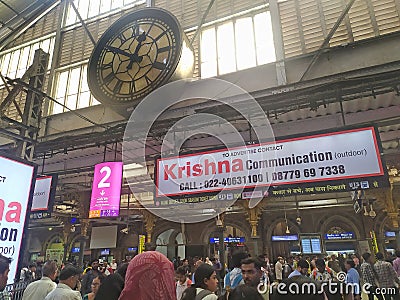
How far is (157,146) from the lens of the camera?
7473 mm

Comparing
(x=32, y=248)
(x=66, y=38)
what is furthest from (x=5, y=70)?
(x=32, y=248)

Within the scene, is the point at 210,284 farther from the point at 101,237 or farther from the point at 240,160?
the point at 101,237

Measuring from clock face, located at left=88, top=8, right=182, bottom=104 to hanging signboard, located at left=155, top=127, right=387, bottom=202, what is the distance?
2.00 meters

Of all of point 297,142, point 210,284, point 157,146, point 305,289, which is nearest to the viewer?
point 305,289

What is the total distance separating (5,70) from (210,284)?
10619mm

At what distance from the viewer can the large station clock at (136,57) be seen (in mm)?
5637

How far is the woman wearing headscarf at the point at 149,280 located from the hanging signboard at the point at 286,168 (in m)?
2.55

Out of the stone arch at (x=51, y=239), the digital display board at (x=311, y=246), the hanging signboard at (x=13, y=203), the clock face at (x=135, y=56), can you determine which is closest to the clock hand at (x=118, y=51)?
the clock face at (x=135, y=56)

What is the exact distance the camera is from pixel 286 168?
13.1ft

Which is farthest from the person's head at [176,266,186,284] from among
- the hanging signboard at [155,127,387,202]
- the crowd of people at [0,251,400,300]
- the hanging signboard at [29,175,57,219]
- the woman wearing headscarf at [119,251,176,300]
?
the woman wearing headscarf at [119,251,176,300]

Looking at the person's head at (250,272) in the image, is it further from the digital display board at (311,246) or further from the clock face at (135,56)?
the digital display board at (311,246)

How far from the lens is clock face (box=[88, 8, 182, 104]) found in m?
5.65

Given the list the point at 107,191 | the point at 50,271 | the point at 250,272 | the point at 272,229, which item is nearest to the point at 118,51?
the point at 107,191

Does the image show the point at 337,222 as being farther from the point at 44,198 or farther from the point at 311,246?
the point at 44,198
